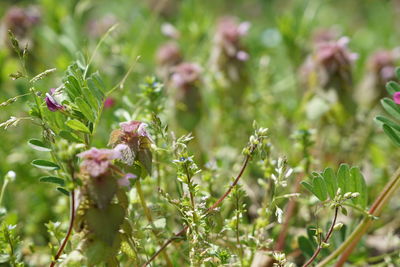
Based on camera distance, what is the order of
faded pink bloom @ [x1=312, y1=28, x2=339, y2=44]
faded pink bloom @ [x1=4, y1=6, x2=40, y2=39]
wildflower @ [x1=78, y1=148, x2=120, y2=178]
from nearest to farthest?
wildflower @ [x1=78, y1=148, x2=120, y2=178] → faded pink bloom @ [x1=4, y1=6, x2=40, y2=39] → faded pink bloom @ [x1=312, y1=28, x2=339, y2=44]

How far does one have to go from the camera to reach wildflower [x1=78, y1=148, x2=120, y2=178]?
95 cm

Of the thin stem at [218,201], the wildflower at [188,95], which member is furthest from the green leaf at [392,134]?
the wildflower at [188,95]

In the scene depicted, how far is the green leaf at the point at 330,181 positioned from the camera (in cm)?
117

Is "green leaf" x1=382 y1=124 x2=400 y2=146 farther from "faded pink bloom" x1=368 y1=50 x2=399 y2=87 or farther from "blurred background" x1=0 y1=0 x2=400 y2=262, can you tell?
"faded pink bloom" x1=368 y1=50 x2=399 y2=87

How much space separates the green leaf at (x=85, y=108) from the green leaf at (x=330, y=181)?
1.77ft

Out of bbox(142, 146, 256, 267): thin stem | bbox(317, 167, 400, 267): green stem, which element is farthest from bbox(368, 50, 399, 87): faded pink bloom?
bbox(142, 146, 256, 267): thin stem

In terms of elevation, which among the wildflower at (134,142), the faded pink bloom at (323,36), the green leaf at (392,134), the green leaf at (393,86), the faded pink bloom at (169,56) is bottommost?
the green leaf at (392,134)

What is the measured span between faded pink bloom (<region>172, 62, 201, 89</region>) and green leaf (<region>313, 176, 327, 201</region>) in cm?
111

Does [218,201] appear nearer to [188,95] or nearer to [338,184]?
[338,184]

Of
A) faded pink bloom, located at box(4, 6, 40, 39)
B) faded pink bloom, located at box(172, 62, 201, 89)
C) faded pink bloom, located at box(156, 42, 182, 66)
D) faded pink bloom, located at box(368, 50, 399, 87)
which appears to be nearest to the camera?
faded pink bloom, located at box(172, 62, 201, 89)

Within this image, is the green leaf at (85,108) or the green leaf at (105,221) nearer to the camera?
the green leaf at (105,221)

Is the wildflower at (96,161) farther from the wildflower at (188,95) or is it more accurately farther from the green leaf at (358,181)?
the wildflower at (188,95)

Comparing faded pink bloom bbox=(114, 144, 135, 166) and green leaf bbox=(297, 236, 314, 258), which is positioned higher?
faded pink bloom bbox=(114, 144, 135, 166)

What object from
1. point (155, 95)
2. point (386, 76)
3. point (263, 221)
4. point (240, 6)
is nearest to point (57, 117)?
point (155, 95)
